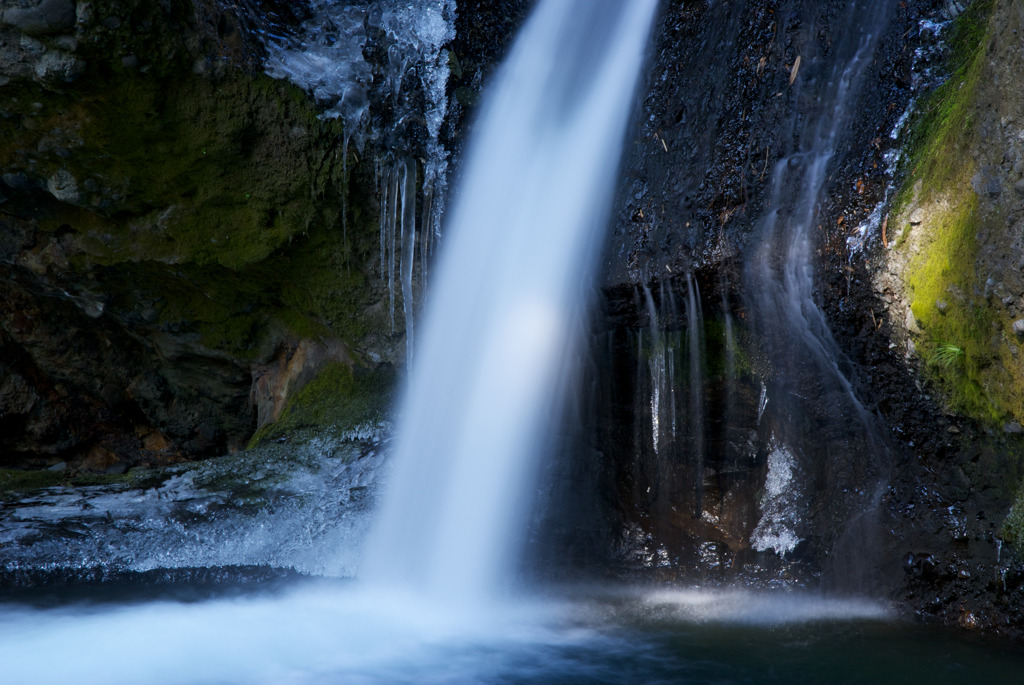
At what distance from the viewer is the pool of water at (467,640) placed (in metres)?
2.84

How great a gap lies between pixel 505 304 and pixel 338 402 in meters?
1.56

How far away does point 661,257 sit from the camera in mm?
3738

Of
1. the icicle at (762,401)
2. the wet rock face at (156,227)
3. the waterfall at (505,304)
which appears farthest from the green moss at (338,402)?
the icicle at (762,401)

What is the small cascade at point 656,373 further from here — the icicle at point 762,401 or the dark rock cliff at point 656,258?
the icicle at point 762,401

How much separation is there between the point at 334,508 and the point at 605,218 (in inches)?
88.9

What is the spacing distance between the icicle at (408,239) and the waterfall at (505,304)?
0.12m

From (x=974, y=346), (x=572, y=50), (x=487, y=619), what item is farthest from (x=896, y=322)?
(x=572, y=50)

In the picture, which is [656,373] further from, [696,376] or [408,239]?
[408,239]

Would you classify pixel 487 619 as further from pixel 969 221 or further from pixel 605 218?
pixel 969 221

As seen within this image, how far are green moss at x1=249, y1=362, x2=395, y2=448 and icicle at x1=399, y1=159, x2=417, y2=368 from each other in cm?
41

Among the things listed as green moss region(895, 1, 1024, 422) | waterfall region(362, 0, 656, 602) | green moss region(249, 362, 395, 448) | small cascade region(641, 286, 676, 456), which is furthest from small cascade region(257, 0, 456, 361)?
green moss region(895, 1, 1024, 422)

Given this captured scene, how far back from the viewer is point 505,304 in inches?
167

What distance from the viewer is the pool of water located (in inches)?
112

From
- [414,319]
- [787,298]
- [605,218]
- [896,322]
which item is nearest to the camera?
[896,322]
